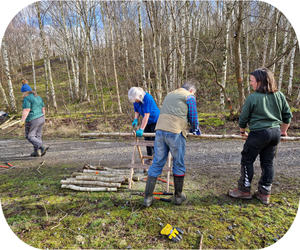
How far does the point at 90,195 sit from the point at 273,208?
3.40 metres

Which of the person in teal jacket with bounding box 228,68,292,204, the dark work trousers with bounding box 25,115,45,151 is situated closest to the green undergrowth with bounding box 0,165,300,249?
the person in teal jacket with bounding box 228,68,292,204

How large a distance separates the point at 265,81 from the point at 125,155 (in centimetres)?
446

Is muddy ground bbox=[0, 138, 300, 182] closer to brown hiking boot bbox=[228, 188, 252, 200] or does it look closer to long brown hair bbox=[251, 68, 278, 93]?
brown hiking boot bbox=[228, 188, 252, 200]

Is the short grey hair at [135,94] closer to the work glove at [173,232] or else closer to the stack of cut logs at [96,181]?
the stack of cut logs at [96,181]

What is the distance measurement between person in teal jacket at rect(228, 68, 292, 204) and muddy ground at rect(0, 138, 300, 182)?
4.13 feet

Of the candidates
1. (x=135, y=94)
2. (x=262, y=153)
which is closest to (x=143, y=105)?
(x=135, y=94)

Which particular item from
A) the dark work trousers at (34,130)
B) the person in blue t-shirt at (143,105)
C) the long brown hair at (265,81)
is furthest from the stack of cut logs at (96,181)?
the long brown hair at (265,81)

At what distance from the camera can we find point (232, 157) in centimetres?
520

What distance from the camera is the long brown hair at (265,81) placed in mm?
2695

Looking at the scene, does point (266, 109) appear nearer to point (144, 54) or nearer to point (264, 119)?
point (264, 119)

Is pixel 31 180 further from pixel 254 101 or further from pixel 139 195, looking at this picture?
pixel 254 101

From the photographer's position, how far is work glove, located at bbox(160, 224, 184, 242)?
95.6 inches

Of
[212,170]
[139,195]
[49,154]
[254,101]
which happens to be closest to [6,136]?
[49,154]

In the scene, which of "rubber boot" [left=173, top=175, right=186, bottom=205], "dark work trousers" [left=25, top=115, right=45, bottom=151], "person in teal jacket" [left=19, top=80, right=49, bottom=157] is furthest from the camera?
"dark work trousers" [left=25, top=115, right=45, bottom=151]
